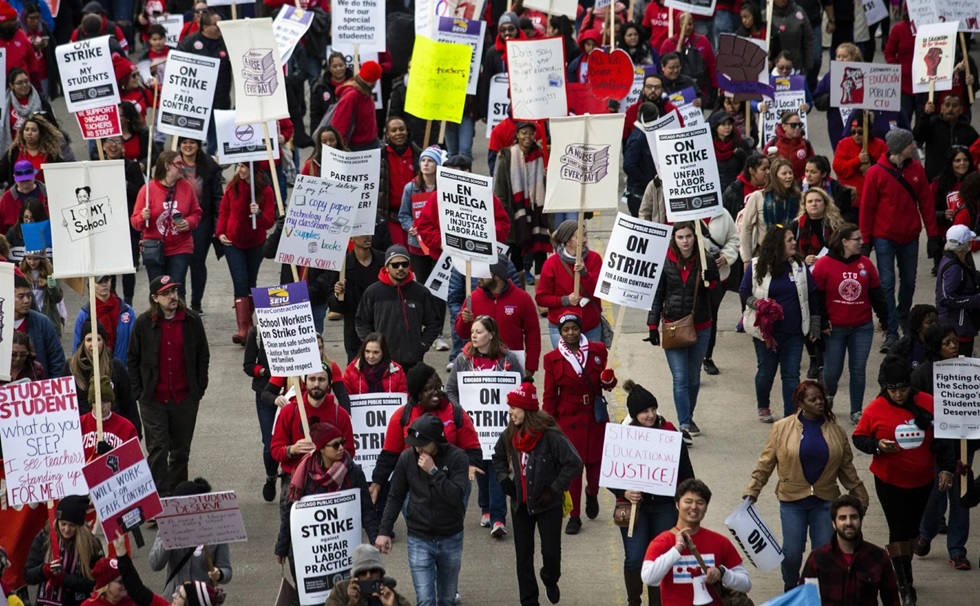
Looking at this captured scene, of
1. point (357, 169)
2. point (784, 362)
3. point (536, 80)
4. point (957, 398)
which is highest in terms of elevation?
point (536, 80)

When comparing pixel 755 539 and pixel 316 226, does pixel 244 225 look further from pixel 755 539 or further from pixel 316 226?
pixel 755 539

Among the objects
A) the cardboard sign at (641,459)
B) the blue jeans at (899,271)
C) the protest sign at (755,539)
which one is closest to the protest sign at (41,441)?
the cardboard sign at (641,459)

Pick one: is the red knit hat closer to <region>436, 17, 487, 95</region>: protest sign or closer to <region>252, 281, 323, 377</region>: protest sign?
<region>252, 281, 323, 377</region>: protest sign

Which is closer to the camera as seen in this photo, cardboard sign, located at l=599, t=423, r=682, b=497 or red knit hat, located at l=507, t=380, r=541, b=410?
cardboard sign, located at l=599, t=423, r=682, b=497

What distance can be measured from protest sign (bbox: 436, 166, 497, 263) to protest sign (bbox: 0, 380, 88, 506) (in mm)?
4075

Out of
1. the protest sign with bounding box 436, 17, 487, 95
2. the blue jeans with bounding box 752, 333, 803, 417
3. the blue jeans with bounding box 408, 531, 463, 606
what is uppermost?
the protest sign with bounding box 436, 17, 487, 95

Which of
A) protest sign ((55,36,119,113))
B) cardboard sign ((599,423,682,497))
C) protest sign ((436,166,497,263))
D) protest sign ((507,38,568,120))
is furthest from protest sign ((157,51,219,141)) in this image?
cardboard sign ((599,423,682,497))

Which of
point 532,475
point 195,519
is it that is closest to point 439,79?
point 532,475

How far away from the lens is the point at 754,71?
63.1 ft

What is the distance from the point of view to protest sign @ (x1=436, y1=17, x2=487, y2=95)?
62.3ft

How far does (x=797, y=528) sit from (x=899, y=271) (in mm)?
5596

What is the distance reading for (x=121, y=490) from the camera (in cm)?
1115

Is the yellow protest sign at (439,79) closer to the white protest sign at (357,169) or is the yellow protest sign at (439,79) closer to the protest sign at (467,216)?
the white protest sign at (357,169)

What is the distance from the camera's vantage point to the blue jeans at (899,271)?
16828 millimetres
